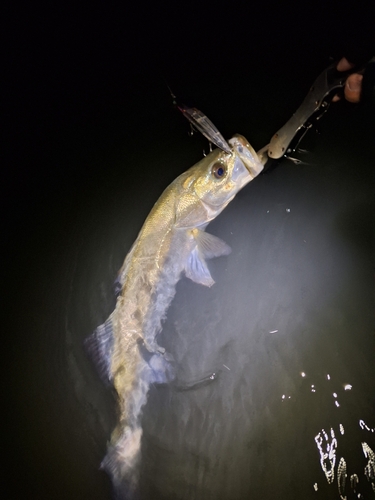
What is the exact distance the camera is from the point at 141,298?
6.85 ft

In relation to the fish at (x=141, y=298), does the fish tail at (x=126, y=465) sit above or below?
below

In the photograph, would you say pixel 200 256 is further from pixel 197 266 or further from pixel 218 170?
pixel 218 170


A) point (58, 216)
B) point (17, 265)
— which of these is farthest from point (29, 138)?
point (17, 265)

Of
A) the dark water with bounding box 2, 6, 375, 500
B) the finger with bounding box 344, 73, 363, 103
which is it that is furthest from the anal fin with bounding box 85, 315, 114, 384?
the finger with bounding box 344, 73, 363, 103

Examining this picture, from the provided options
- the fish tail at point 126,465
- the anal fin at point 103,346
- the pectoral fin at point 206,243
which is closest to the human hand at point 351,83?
the pectoral fin at point 206,243

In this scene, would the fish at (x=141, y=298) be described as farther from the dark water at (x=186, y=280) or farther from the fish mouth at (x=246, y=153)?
the fish mouth at (x=246, y=153)

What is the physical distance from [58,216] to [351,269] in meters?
2.05

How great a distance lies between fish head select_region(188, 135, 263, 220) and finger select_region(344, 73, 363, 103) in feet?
1.75

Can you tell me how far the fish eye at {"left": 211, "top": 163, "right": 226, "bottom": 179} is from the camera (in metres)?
1.93

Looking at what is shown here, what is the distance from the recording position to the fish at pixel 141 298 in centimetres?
208

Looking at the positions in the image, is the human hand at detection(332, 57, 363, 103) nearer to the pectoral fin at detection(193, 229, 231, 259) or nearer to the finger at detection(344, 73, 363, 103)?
the finger at detection(344, 73, 363, 103)

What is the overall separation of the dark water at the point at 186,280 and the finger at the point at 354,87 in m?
0.48

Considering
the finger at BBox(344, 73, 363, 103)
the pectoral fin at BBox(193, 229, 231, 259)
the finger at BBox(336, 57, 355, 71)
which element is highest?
the finger at BBox(336, 57, 355, 71)

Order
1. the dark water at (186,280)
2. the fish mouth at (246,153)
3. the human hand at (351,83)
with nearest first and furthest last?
the human hand at (351,83)
the fish mouth at (246,153)
the dark water at (186,280)
